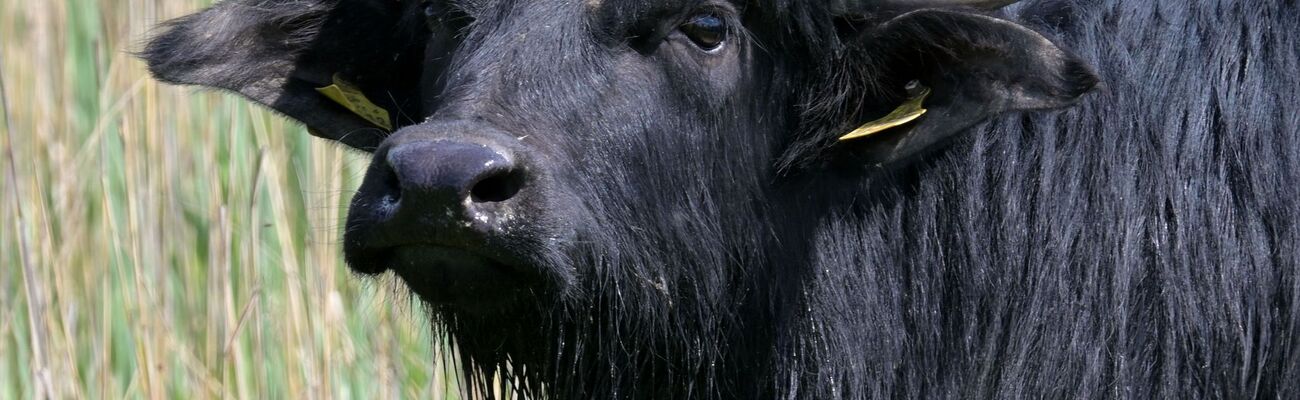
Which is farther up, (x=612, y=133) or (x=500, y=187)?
(x=612, y=133)

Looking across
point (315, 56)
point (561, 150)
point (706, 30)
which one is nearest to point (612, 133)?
point (561, 150)

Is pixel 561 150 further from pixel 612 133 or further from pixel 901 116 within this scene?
pixel 901 116

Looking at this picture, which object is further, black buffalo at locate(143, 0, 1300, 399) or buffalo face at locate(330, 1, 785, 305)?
black buffalo at locate(143, 0, 1300, 399)

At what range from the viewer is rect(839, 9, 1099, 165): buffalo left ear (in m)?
2.85

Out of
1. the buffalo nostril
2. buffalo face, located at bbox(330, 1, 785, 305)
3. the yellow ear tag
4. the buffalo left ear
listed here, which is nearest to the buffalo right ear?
the buffalo left ear

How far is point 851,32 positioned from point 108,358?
2.68 meters

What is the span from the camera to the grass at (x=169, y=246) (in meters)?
4.64

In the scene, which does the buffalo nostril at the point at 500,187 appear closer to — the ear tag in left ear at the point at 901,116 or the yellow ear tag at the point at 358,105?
the ear tag in left ear at the point at 901,116

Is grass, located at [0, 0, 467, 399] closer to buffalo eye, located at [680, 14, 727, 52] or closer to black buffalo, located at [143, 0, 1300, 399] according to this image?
black buffalo, located at [143, 0, 1300, 399]

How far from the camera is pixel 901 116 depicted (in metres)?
3.03

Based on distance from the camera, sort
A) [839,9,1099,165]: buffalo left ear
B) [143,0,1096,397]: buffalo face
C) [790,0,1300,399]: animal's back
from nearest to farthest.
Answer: [143,0,1096,397]: buffalo face < [839,9,1099,165]: buffalo left ear < [790,0,1300,399]: animal's back

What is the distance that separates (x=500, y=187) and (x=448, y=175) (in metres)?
0.14

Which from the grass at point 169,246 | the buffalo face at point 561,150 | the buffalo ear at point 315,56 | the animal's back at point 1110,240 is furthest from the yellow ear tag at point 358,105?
the animal's back at point 1110,240

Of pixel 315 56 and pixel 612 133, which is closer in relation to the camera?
pixel 612 133
